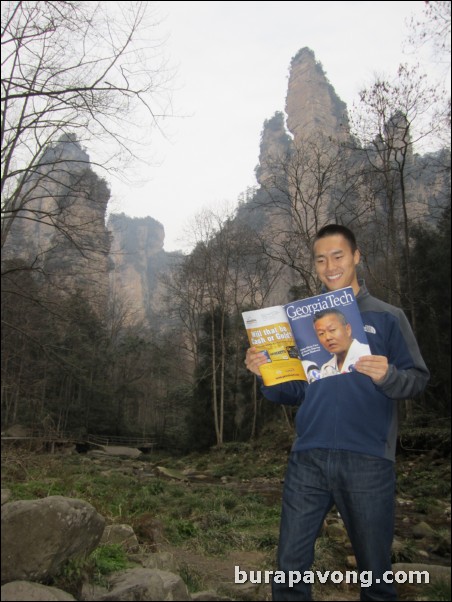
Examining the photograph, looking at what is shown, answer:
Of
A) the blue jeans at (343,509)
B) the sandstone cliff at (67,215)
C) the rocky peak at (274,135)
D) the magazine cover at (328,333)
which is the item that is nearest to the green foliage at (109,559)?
the blue jeans at (343,509)

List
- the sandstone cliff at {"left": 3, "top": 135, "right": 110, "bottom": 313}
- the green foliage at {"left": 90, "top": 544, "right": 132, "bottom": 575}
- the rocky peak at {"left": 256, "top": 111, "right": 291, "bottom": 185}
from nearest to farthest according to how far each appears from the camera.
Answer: the green foliage at {"left": 90, "top": 544, "right": 132, "bottom": 575}, the sandstone cliff at {"left": 3, "top": 135, "right": 110, "bottom": 313}, the rocky peak at {"left": 256, "top": 111, "right": 291, "bottom": 185}

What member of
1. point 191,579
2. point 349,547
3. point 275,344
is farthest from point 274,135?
point 275,344

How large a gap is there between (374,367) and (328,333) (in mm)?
258

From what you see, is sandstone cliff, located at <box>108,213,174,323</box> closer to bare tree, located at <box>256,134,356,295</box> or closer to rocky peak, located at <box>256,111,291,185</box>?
rocky peak, located at <box>256,111,291,185</box>

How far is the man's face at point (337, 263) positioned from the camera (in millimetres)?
2221

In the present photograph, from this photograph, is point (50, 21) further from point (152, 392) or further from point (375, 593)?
point (152, 392)

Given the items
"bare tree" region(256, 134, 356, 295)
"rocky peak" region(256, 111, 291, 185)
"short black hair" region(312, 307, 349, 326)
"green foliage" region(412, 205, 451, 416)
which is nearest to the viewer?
"short black hair" region(312, 307, 349, 326)

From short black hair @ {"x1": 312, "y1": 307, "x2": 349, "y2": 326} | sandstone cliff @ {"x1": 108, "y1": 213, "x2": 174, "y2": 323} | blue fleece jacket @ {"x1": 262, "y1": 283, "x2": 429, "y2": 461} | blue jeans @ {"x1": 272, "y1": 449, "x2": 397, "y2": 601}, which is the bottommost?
blue jeans @ {"x1": 272, "y1": 449, "x2": 397, "y2": 601}

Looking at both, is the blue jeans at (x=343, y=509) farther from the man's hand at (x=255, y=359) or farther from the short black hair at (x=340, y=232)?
the short black hair at (x=340, y=232)

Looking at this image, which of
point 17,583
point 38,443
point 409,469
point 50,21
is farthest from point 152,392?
point 17,583

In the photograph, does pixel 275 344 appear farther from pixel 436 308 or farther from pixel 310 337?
pixel 436 308

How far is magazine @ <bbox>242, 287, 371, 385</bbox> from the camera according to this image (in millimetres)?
1979

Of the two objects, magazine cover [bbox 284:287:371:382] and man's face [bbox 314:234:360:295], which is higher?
man's face [bbox 314:234:360:295]

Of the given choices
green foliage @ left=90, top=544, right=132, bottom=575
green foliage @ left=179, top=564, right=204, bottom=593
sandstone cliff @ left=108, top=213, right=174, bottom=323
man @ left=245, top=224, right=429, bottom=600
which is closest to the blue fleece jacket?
man @ left=245, top=224, right=429, bottom=600
